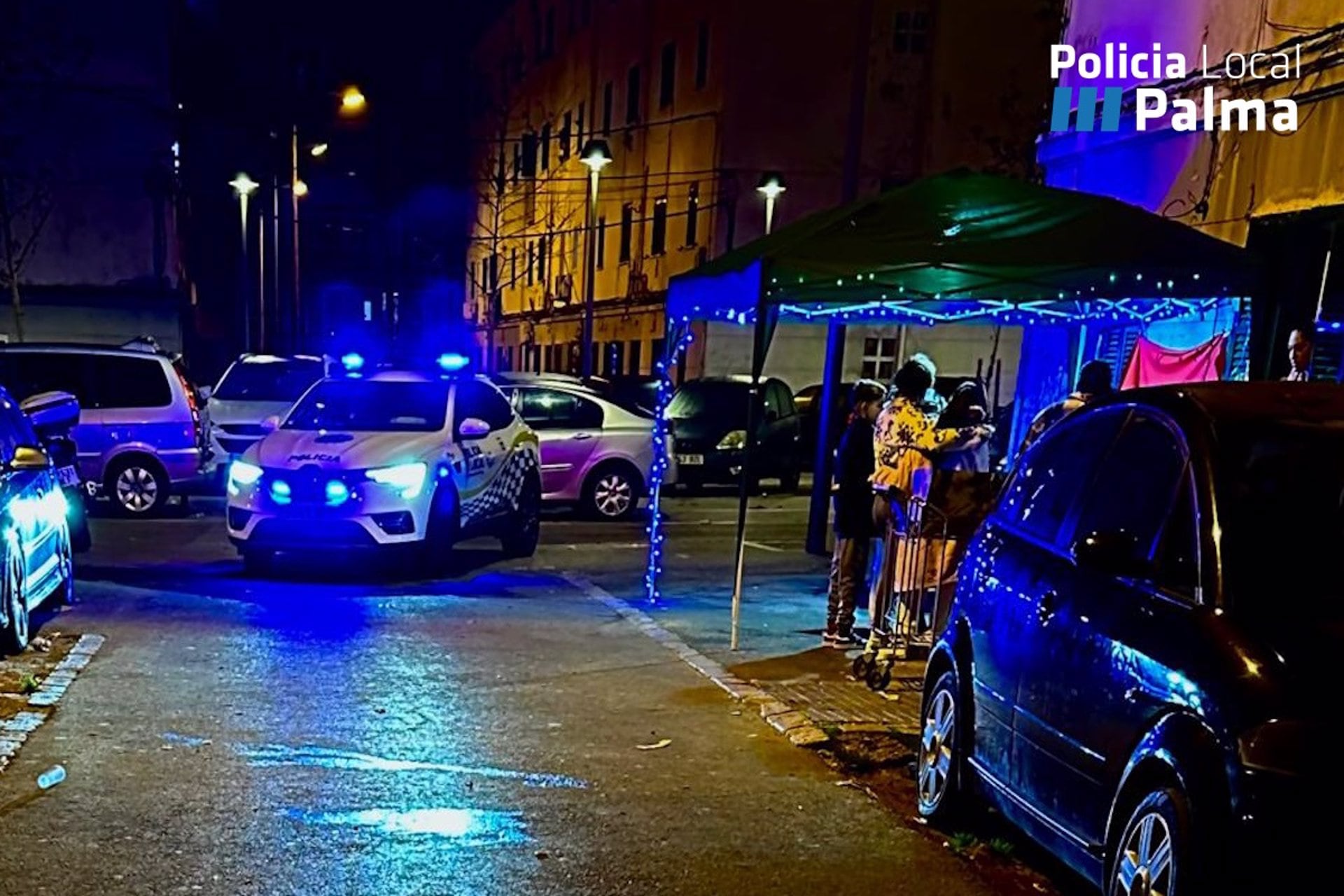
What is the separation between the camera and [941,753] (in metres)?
5.46

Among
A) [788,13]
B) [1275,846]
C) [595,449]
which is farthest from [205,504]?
[788,13]

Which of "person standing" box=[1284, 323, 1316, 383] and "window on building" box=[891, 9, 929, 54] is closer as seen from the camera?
"person standing" box=[1284, 323, 1316, 383]

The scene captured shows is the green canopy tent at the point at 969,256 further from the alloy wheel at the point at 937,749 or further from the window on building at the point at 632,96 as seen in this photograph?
the window on building at the point at 632,96

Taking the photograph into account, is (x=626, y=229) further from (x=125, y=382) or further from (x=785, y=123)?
(x=125, y=382)

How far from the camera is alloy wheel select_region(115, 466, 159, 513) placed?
14.9 meters

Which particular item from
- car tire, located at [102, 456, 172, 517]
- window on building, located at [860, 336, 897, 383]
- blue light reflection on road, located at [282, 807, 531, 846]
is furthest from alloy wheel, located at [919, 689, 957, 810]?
window on building, located at [860, 336, 897, 383]

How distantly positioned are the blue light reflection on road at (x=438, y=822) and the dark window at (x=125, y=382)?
35.7ft

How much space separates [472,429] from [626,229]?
27353 millimetres

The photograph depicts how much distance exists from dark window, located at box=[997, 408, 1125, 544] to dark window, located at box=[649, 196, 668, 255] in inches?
1181

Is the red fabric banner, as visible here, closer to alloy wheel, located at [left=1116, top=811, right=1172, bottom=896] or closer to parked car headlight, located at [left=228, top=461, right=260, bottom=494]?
alloy wheel, located at [left=1116, top=811, right=1172, bottom=896]

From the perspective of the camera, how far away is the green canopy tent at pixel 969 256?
27.7ft

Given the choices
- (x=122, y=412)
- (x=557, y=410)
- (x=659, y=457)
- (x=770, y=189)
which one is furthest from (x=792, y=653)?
(x=770, y=189)

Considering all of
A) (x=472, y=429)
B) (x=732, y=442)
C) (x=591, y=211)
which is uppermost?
(x=591, y=211)

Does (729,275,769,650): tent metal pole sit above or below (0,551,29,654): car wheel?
above
